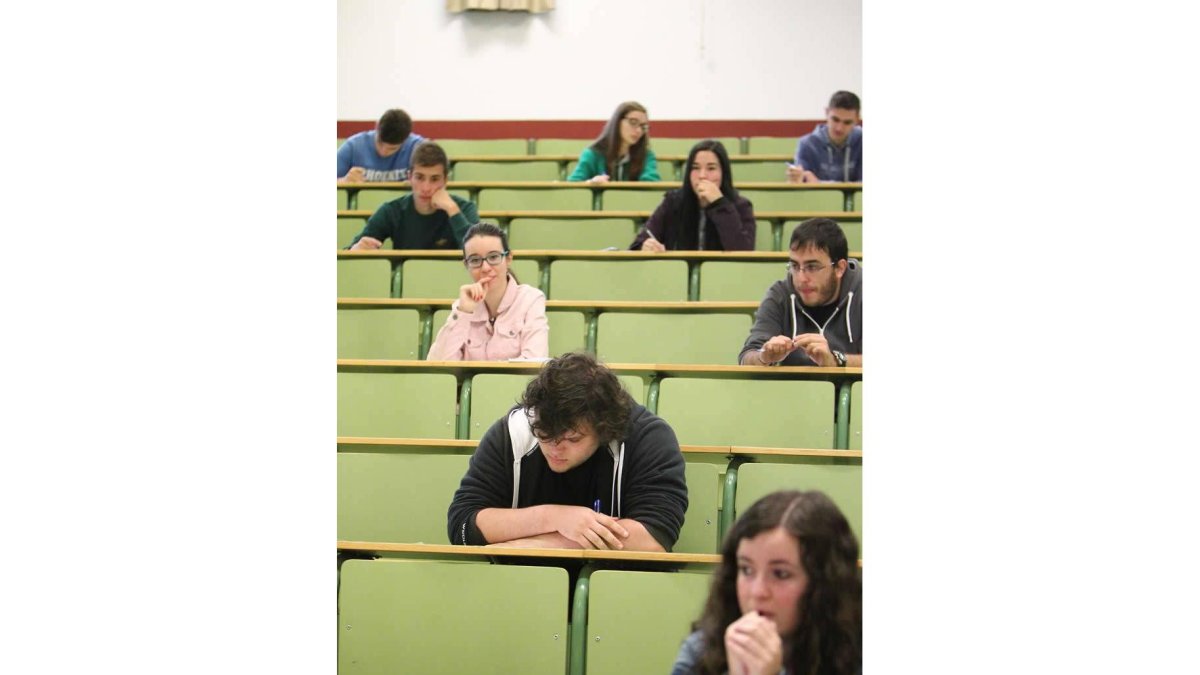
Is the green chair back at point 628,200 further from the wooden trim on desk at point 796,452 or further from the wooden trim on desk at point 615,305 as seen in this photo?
the wooden trim on desk at point 796,452

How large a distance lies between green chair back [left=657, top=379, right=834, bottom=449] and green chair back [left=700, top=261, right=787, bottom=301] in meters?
0.47

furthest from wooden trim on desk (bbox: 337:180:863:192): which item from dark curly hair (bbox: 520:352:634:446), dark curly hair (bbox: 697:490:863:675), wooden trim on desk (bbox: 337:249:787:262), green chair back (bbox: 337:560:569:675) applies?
dark curly hair (bbox: 697:490:863:675)

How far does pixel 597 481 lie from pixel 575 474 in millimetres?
Result: 20

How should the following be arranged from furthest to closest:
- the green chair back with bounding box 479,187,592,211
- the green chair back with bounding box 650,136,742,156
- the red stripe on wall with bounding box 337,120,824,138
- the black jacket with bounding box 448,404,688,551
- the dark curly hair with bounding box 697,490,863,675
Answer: the red stripe on wall with bounding box 337,120,824,138 < the green chair back with bounding box 650,136,742,156 < the green chair back with bounding box 479,187,592,211 < the black jacket with bounding box 448,404,688,551 < the dark curly hair with bounding box 697,490,863,675

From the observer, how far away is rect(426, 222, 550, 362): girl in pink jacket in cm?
155

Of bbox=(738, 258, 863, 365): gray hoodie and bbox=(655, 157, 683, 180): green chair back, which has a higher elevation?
bbox=(655, 157, 683, 180): green chair back

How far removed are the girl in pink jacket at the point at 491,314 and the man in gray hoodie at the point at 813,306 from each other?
25 cm

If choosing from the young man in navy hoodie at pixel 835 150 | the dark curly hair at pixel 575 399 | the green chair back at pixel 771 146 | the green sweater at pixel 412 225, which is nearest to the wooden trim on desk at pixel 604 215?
the green sweater at pixel 412 225

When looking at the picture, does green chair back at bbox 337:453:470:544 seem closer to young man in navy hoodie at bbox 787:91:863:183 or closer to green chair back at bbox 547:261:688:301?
green chair back at bbox 547:261:688:301

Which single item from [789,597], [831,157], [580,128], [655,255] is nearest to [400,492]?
[789,597]
